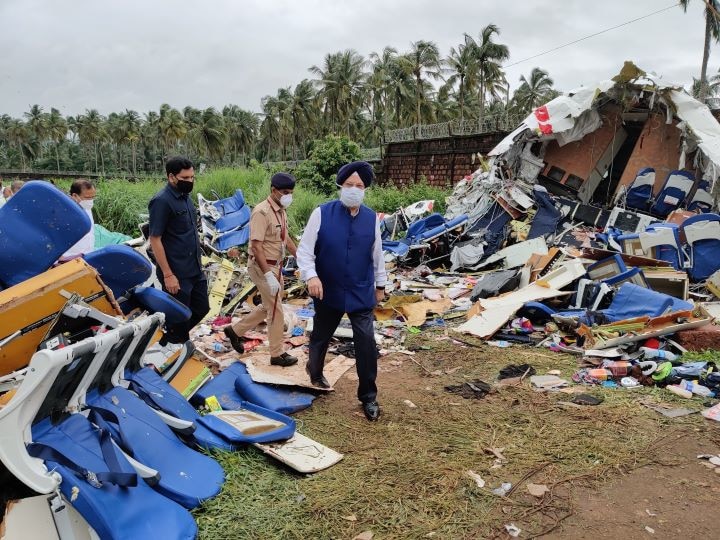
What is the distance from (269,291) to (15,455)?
8.25 feet

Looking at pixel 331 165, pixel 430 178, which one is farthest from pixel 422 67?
pixel 331 165

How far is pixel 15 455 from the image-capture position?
183cm

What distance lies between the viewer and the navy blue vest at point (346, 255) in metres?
3.43

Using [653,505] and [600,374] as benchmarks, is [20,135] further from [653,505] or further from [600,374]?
[653,505]

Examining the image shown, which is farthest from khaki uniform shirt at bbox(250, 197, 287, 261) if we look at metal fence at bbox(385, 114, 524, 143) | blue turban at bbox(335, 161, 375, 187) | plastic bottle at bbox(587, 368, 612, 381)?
metal fence at bbox(385, 114, 524, 143)

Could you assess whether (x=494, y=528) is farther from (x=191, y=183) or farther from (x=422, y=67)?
(x=422, y=67)

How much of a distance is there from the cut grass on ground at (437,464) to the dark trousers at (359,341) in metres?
0.23

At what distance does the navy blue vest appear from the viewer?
3.43m

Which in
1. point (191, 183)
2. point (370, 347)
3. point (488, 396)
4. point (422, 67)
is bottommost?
point (488, 396)

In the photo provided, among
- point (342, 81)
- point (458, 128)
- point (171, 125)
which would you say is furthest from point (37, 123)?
point (458, 128)

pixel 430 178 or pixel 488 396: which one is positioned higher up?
pixel 430 178

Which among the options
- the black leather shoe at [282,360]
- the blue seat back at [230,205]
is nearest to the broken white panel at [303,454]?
the black leather shoe at [282,360]

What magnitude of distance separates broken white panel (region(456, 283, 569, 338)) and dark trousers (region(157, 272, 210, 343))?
2871mm

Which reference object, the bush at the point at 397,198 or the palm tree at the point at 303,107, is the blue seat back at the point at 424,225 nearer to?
the bush at the point at 397,198
